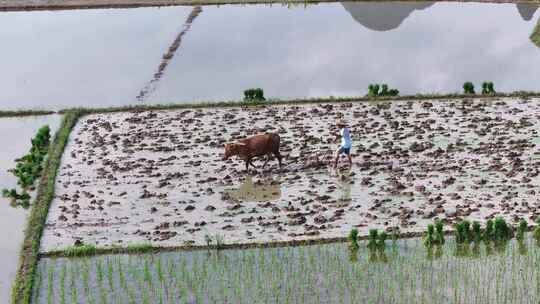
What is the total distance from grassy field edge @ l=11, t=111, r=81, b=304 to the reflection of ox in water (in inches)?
102

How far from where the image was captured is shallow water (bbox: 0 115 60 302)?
38.9ft

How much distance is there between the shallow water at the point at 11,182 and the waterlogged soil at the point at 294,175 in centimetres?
44

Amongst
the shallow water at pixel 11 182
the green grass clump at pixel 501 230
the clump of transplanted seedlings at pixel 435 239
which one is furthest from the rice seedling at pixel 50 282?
the green grass clump at pixel 501 230

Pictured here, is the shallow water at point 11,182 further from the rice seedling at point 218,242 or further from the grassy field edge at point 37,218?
the rice seedling at point 218,242

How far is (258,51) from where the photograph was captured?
2064 cm

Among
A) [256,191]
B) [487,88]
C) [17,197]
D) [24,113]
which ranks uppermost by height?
[487,88]

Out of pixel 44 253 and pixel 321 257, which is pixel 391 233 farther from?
pixel 44 253

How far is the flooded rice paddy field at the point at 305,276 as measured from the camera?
1083 centimetres

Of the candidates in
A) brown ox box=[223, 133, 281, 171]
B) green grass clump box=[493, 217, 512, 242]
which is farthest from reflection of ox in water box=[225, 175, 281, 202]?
green grass clump box=[493, 217, 512, 242]

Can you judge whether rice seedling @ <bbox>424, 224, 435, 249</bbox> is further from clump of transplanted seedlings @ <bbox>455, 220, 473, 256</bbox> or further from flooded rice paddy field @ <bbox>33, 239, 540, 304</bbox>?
→ clump of transplanted seedlings @ <bbox>455, 220, 473, 256</bbox>

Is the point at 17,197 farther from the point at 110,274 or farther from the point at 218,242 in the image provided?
the point at 218,242

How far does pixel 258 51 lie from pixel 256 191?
7.39 metres

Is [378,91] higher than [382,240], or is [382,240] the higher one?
[378,91]

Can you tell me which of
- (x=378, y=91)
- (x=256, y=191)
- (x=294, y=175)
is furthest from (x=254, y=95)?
(x=256, y=191)
